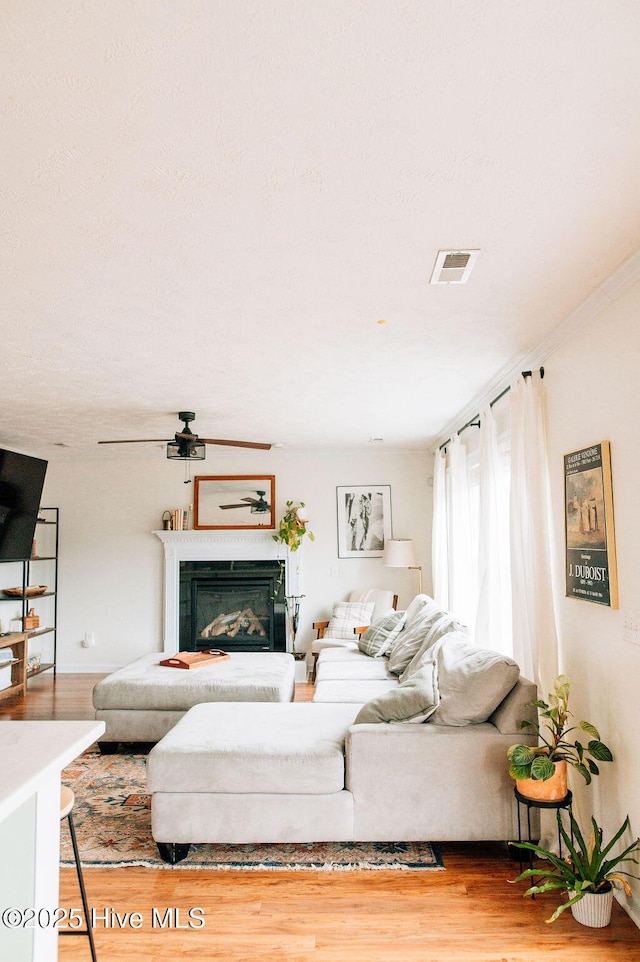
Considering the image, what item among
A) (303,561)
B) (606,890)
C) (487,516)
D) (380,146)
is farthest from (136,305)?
(303,561)

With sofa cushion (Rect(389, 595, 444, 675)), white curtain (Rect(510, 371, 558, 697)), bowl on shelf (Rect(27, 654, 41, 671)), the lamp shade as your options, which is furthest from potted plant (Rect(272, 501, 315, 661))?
white curtain (Rect(510, 371, 558, 697))

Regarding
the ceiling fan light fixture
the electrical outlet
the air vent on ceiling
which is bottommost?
the electrical outlet

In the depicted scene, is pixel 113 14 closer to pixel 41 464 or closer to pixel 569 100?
pixel 569 100

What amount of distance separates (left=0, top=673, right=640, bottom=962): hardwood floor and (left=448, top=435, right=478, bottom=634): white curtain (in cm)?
Answer: 241

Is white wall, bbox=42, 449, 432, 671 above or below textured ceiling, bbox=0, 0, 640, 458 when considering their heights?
below

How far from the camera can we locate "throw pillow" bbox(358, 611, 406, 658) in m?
5.57

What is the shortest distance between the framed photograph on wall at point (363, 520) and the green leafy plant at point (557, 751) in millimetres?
4332

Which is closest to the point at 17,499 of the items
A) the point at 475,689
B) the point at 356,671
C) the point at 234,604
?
the point at 234,604

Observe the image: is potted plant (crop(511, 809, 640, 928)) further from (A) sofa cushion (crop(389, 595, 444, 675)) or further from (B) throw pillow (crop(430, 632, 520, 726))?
(A) sofa cushion (crop(389, 595, 444, 675))

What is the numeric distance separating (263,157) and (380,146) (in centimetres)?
31

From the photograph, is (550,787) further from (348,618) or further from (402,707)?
(348,618)

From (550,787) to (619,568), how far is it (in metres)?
0.97

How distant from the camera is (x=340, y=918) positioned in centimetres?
250

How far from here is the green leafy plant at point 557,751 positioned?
2.58 metres
